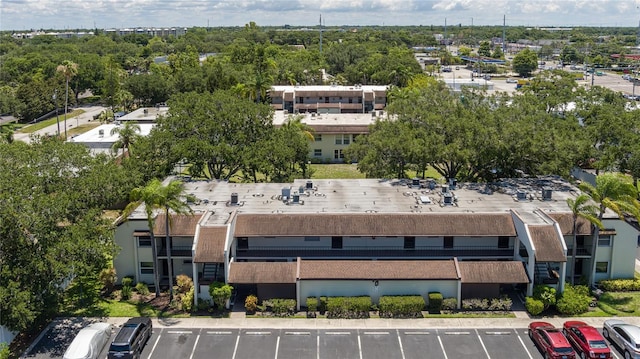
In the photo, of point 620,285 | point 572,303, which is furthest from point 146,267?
point 620,285

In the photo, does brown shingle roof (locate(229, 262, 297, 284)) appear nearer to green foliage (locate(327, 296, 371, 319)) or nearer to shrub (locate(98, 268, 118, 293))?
green foliage (locate(327, 296, 371, 319))

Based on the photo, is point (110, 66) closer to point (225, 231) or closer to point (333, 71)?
point (333, 71)

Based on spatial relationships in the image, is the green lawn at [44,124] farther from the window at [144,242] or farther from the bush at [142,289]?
the bush at [142,289]

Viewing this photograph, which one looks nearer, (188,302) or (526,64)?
(188,302)

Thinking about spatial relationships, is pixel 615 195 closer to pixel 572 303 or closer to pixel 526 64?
pixel 572 303

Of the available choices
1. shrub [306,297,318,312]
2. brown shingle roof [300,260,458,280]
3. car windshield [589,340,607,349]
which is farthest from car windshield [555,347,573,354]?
shrub [306,297,318,312]

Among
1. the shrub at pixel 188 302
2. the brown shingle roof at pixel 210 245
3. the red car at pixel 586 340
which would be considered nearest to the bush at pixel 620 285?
the red car at pixel 586 340
